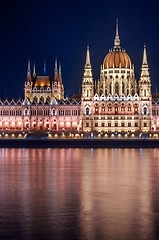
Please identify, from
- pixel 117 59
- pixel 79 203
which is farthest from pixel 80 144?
pixel 79 203

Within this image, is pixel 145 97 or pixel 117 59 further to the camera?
pixel 117 59

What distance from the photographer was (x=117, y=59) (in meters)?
122

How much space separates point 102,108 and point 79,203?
8948 centimetres

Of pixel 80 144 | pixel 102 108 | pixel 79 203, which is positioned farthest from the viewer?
pixel 102 108

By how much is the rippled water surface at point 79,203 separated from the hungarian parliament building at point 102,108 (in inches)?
2810

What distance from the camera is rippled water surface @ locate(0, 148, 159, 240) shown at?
1981 cm

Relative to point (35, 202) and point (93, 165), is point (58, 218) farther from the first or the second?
point (93, 165)

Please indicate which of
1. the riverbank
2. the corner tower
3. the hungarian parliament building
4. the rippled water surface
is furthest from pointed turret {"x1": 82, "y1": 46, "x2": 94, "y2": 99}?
the rippled water surface

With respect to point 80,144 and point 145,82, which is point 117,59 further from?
point 80,144

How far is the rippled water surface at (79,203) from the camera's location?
1981cm

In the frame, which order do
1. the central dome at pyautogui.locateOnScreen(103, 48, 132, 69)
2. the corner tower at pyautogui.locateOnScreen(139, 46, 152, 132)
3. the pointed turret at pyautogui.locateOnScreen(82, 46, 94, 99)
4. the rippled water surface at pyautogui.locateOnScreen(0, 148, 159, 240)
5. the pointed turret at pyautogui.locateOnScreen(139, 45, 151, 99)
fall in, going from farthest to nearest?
the central dome at pyautogui.locateOnScreen(103, 48, 132, 69)
the pointed turret at pyautogui.locateOnScreen(82, 46, 94, 99)
the pointed turret at pyautogui.locateOnScreen(139, 45, 151, 99)
the corner tower at pyautogui.locateOnScreen(139, 46, 152, 132)
the rippled water surface at pyautogui.locateOnScreen(0, 148, 159, 240)

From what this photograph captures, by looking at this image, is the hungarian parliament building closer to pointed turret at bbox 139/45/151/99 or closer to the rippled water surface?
pointed turret at bbox 139/45/151/99

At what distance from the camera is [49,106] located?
116188 mm

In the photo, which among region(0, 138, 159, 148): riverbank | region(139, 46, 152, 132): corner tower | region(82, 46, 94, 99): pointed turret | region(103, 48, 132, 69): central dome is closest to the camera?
region(0, 138, 159, 148): riverbank
